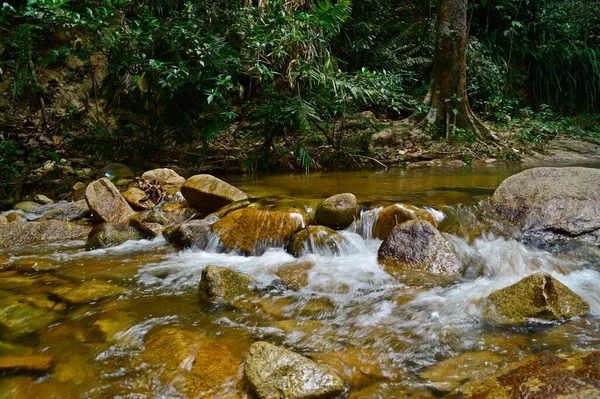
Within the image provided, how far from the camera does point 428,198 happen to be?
4.18 m

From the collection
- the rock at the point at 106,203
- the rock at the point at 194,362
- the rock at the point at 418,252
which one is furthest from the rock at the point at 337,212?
the rock at the point at 106,203

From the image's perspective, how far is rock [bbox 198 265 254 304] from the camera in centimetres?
259

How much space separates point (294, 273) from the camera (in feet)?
9.71

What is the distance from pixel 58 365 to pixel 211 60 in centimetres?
459

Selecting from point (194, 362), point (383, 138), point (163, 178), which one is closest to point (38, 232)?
point (163, 178)

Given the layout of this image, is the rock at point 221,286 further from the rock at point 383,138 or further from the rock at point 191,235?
the rock at point 383,138

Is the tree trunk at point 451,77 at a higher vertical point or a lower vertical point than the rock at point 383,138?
higher

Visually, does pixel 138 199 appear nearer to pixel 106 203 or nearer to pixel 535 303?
pixel 106 203

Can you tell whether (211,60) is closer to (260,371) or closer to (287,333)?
(287,333)

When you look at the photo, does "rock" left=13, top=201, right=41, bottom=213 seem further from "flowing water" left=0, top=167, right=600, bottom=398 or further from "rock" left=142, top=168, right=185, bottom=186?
"flowing water" left=0, top=167, right=600, bottom=398

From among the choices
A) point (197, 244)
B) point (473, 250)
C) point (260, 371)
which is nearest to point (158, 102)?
point (197, 244)

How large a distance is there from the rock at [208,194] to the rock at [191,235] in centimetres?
49

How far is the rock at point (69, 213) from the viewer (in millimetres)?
4730

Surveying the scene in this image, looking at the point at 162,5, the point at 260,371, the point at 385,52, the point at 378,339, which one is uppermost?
the point at 162,5
